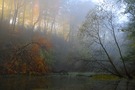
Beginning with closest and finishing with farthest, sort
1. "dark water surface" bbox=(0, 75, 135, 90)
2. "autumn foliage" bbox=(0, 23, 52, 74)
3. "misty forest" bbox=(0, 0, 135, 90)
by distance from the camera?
"dark water surface" bbox=(0, 75, 135, 90), "misty forest" bbox=(0, 0, 135, 90), "autumn foliage" bbox=(0, 23, 52, 74)

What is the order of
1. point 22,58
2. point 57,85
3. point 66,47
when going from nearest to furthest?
point 57,85 → point 22,58 → point 66,47

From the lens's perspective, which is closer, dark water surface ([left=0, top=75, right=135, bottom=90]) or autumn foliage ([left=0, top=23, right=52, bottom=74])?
dark water surface ([left=0, top=75, right=135, bottom=90])

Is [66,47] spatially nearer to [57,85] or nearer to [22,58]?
[22,58]

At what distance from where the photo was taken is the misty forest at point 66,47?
80.5 feet

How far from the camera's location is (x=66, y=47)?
6119 cm

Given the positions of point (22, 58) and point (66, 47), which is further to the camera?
point (66, 47)

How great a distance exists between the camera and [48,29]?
2498 inches

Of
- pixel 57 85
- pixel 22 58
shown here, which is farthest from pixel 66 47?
pixel 57 85

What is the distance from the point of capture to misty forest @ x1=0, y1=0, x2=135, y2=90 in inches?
966

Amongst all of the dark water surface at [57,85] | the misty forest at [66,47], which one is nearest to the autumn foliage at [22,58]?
the misty forest at [66,47]

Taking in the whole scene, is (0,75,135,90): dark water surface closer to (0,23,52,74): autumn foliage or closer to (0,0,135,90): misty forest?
(0,0,135,90): misty forest

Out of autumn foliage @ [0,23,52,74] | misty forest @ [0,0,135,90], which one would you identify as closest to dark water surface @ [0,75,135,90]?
misty forest @ [0,0,135,90]

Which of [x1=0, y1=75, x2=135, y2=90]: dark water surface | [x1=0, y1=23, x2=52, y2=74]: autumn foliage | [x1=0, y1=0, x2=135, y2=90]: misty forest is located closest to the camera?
[x1=0, y1=75, x2=135, y2=90]: dark water surface

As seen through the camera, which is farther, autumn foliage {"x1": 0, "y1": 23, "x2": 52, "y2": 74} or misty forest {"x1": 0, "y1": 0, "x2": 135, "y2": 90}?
autumn foliage {"x1": 0, "y1": 23, "x2": 52, "y2": 74}
